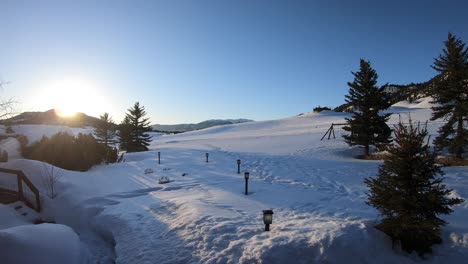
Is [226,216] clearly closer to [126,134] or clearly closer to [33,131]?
[33,131]

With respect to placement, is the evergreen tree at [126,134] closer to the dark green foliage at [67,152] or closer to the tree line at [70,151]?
the tree line at [70,151]

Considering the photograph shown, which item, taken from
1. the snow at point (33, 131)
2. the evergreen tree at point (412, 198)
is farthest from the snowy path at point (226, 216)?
the snow at point (33, 131)

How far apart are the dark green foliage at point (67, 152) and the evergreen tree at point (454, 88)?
21.3 metres

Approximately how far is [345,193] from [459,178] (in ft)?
18.6

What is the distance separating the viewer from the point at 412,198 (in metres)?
5.62

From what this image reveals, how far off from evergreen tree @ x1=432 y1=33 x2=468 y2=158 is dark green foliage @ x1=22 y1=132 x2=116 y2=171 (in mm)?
21306

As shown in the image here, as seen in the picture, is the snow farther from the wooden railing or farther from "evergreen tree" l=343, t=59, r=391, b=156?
"evergreen tree" l=343, t=59, r=391, b=156

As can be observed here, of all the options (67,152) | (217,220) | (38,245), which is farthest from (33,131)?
(217,220)

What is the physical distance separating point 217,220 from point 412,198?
15.1 feet

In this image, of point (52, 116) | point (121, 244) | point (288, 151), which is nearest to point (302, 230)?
point (121, 244)

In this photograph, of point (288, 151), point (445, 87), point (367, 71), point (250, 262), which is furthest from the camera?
point (288, 151)

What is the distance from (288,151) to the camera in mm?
23641

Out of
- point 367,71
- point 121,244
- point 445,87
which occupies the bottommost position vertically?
point 121,244

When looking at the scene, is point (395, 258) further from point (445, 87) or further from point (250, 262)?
point (445, 87)
